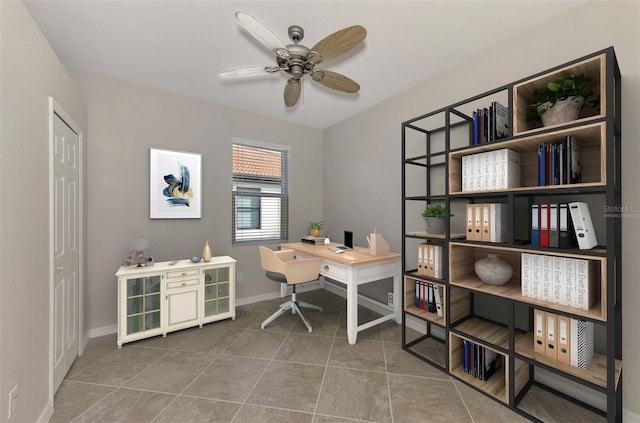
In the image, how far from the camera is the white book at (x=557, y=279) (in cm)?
151

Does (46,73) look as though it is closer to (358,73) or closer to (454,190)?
(358,73)

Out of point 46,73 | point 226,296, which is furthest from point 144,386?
point 46,73

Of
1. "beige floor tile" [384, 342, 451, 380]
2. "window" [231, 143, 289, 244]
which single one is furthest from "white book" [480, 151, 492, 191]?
"window" [231, 143, 289, 244]

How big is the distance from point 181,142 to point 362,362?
3147 millimetres

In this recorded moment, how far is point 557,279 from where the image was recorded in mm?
1532

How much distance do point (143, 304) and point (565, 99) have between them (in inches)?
148

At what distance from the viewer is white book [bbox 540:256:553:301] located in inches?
61.3

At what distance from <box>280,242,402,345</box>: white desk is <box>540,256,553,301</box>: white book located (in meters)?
1.30

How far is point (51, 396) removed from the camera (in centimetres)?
164

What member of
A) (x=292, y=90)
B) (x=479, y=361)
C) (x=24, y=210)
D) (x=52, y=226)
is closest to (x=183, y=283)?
(x=52, y=226)

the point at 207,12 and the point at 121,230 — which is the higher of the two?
the point at 207,12

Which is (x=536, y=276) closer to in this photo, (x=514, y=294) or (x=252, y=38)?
(x=514, y=294)

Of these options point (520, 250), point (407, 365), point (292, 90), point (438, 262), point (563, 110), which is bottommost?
point (407, 365)

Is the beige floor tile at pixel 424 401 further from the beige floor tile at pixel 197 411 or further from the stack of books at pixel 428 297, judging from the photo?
the beige floor tile at pixel 197 411
